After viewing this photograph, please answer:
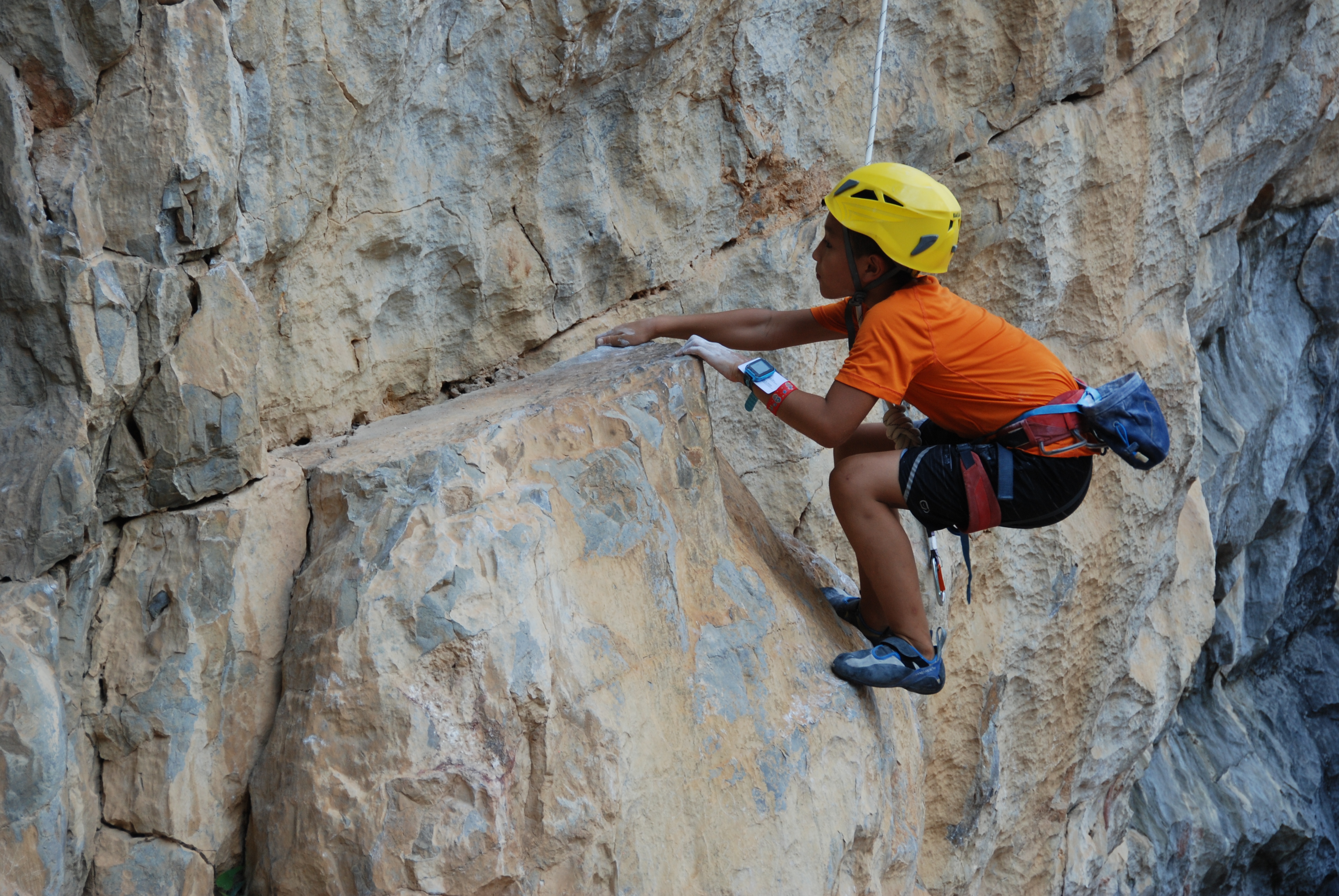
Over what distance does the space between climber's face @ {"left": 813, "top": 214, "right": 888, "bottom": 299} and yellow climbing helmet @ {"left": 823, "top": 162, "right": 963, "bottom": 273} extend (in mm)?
54

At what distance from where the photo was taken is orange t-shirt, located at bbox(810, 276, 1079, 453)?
2600 mm

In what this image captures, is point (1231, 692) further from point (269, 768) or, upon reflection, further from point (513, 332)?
point (269, 768)

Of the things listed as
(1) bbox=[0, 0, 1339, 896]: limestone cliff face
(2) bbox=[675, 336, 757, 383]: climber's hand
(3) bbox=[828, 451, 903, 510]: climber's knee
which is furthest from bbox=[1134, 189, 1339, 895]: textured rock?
(2) bbox=[675, 336, 757, 383]: climber's hand

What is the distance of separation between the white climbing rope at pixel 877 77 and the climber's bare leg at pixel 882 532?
1.26 meters

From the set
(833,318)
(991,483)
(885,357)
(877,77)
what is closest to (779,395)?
(885,357)

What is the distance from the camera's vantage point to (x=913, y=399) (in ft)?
9.16

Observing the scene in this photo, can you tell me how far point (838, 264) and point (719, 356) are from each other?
1.27 feet

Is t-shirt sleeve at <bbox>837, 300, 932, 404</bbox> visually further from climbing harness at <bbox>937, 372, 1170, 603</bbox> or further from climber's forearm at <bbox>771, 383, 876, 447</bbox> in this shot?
climbing harness at <bbox>937, 372, 1170, 603</bbox>

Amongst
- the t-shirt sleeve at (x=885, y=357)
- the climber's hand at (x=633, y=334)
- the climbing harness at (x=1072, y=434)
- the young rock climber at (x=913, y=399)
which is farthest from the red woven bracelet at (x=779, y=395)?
the climber's hand at (x=633, y=334)

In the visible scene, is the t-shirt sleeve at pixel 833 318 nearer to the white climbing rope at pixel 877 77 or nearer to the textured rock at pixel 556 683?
the textured rock at pixel 556 683

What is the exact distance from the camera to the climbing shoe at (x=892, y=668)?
2.71 m

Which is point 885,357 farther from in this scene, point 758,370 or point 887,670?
point 887,670

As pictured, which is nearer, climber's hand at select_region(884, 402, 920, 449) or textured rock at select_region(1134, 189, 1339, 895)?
climber's hand at select_region(884, 402, 920, 449)

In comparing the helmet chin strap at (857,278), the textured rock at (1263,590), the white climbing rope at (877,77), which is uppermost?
the white climbing rope at (877,77)
